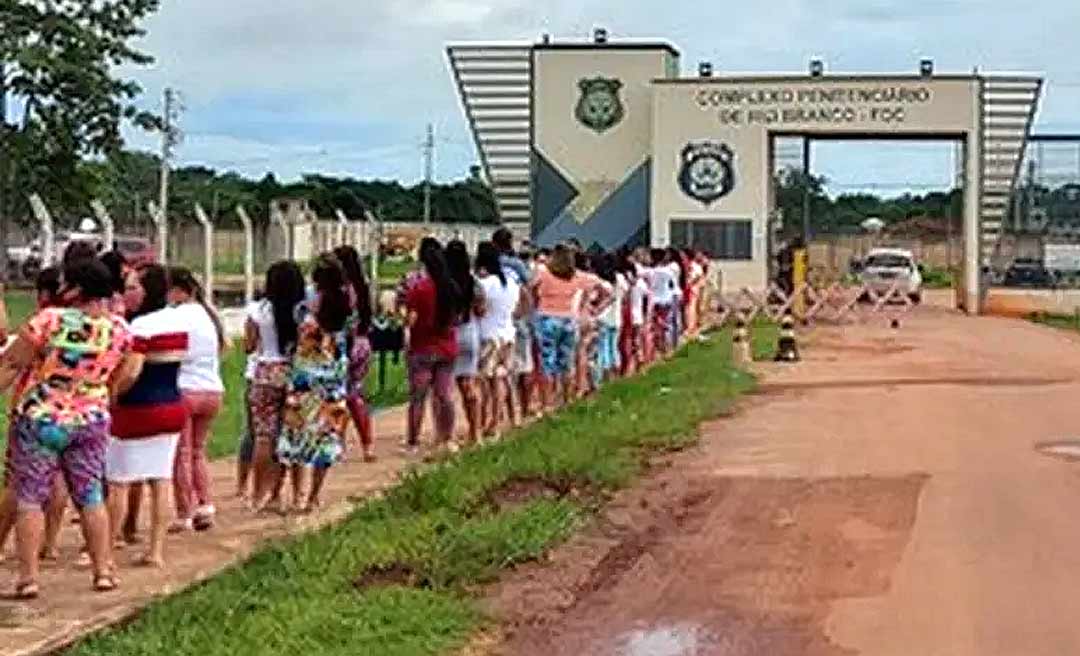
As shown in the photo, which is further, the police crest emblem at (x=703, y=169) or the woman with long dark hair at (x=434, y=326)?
the police crest emblem at (x=703, y=169)

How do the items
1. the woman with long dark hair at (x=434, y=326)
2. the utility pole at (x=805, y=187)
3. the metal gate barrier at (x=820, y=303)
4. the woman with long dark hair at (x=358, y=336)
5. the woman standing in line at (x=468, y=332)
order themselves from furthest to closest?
the utility pole at (x=805, y=187) < the metal gate barrier at (x=820, y=303) < the woman standing in line at (x=468, y=332) < the woman with long dark hair at (x=434, y=326) < the woman with long dark hair at (x=358, y=336)

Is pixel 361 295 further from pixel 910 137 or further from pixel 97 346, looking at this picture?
pixel 910 137

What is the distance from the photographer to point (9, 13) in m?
49.2

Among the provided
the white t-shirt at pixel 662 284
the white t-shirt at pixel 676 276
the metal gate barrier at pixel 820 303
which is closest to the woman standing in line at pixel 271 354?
the white t-shirt at pixel 662 284

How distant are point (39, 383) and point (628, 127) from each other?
4134 cm

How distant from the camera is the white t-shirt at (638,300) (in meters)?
26.2

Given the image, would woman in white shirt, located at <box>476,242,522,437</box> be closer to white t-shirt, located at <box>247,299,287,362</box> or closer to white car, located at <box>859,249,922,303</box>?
white t-shirt, located at <box>247,299,287,362</box>

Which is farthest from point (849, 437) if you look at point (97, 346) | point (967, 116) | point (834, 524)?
point (967, 116)

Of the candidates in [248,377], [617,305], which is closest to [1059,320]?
[617,305]

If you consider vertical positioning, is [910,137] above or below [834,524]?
above

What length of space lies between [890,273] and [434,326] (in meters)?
37.8

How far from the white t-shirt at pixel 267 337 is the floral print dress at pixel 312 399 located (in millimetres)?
173

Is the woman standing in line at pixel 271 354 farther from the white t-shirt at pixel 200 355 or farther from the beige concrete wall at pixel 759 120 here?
the beige concrete wall at pixel 759 120

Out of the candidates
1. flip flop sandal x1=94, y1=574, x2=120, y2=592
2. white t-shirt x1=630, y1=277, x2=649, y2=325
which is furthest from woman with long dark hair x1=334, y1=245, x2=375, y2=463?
white t-shirt x1=630, y1=277, x2=649, y2=325
